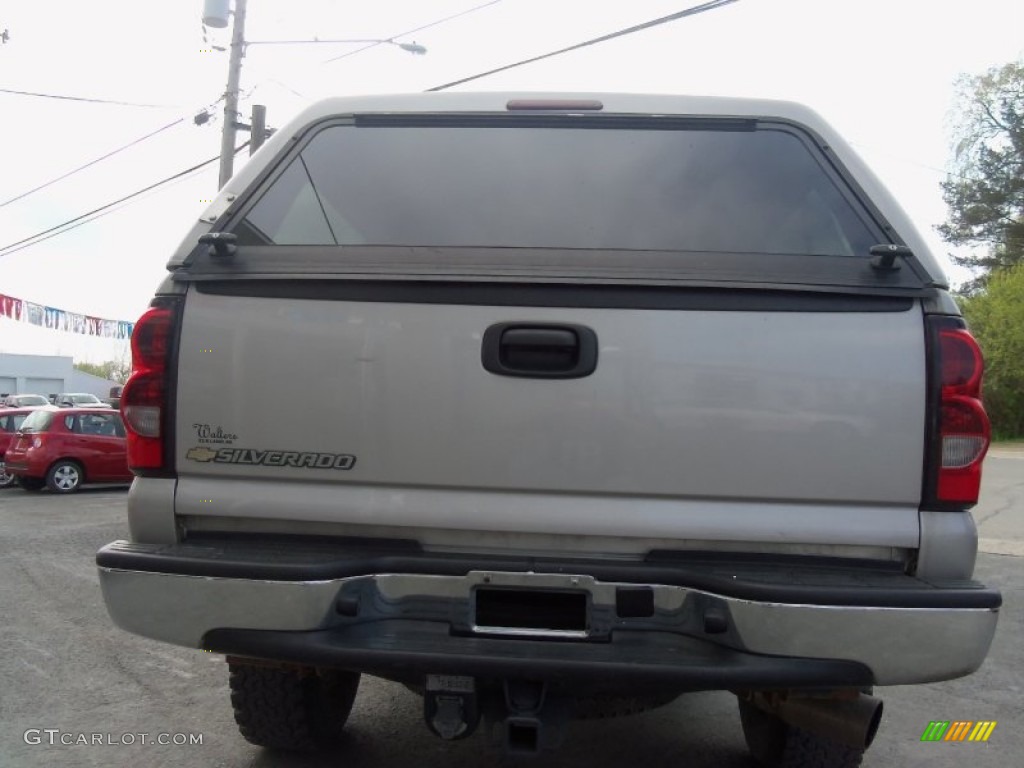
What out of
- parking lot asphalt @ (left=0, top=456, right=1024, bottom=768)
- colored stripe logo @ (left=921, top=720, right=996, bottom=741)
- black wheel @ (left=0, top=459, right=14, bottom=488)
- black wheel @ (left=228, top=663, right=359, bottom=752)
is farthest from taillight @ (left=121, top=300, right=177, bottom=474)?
black wheel @ (left=0, top=459, right=14, bottom=488)

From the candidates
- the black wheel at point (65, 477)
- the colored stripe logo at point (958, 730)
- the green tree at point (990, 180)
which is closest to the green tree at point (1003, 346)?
the green tree at point (990, 180)

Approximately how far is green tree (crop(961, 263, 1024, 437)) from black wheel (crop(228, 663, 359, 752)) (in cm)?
3665

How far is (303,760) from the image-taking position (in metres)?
3.61

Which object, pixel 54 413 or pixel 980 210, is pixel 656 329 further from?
pixel 980 210

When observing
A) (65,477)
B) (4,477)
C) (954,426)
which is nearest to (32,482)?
(65,477)

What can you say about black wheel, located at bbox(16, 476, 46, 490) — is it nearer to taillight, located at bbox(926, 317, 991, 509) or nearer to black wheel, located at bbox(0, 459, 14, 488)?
black wheel, located at bbox(0, 459, 14, 488)

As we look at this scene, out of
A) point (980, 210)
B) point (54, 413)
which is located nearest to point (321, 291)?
point (54, 413)

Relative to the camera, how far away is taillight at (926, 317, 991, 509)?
2.37 m

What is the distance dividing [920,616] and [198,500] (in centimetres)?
195

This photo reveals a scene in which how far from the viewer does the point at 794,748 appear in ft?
10.4

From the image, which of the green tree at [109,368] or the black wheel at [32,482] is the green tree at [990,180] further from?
the green tree at [109,368]

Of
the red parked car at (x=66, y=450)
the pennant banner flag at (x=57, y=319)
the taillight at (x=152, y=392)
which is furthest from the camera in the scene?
the pennant banner flag at (x=57, y=319)

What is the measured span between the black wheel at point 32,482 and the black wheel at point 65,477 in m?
0.15

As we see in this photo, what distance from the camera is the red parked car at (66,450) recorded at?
1584 cm
